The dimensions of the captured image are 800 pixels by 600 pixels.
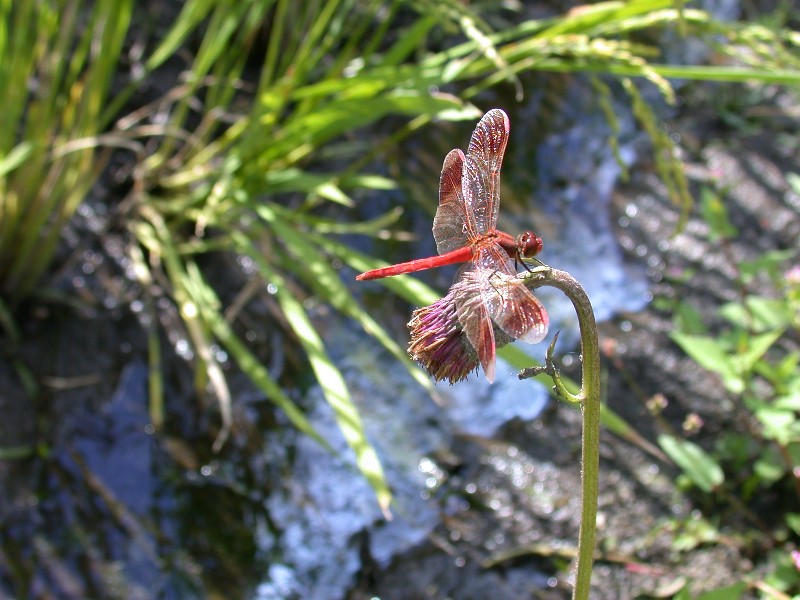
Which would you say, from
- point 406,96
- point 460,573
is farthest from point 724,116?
point 460,573

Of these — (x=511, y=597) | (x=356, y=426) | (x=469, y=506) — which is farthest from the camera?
(x=469, y=506)

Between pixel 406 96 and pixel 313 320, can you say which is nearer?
pixel 406 96

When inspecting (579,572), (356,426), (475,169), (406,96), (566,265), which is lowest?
(566,265)

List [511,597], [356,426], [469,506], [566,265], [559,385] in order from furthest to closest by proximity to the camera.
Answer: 1. [566,265]
2. [469,506]
3. [511,597]
4. [356,426]
5. [559,385]

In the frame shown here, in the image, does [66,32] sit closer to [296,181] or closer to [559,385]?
[296,181]

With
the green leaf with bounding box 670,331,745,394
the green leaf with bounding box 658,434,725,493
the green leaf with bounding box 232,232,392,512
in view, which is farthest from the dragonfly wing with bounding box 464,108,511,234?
the green leaf with bounding box 658,434,725,493

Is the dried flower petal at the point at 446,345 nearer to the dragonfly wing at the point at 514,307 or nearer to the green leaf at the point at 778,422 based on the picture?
the dragonfly wing at the point at 514,307

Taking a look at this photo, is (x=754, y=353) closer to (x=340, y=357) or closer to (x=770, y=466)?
(x=770, y=466)
